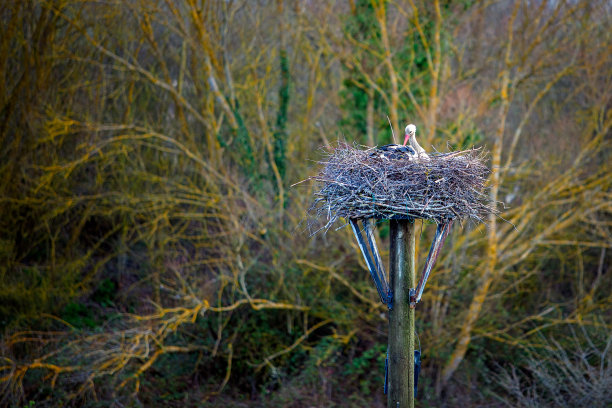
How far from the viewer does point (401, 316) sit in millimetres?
4941

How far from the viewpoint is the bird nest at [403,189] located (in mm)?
4633

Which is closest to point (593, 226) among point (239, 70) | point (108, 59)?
point (239, 70)

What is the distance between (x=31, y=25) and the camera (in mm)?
12539

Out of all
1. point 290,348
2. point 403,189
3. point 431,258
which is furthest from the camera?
point 290,348

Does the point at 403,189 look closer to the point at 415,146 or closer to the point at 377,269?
the point at 377,269

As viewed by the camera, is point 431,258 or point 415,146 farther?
point 415,146

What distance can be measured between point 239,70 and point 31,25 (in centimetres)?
448

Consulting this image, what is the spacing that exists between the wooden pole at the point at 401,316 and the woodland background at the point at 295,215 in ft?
16.3

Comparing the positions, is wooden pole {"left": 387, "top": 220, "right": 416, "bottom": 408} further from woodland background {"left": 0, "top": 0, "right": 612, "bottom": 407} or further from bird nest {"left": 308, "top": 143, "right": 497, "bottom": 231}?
woodland background {"left": 0, "top": 0, "right": 612, "bottom": 407}

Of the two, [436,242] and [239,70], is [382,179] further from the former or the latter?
[239,70]

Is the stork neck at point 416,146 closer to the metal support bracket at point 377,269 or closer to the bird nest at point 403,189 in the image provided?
the bird nest at point 403,189

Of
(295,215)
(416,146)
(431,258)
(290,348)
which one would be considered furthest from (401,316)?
(295,215)

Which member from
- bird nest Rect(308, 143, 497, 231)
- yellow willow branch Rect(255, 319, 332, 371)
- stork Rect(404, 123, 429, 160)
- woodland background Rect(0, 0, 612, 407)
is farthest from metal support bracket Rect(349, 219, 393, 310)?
yellow willow branch Rect(255, 319, 332, 371)

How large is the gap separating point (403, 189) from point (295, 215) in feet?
22.8
